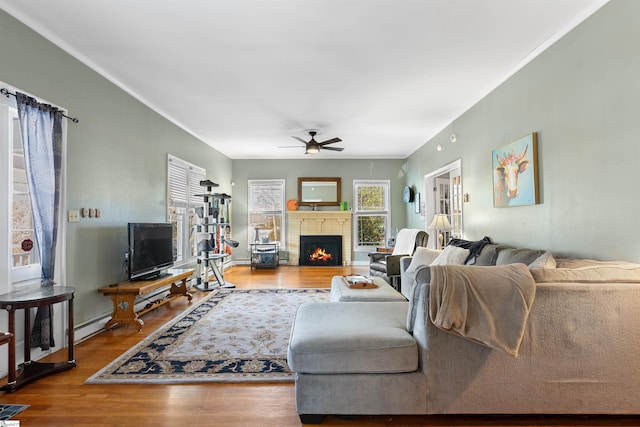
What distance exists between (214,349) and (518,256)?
2.76 meters

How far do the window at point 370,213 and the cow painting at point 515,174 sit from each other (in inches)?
175

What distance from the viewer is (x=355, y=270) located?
A: 7453mm

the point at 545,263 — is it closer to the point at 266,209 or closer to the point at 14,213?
the point at 14,213

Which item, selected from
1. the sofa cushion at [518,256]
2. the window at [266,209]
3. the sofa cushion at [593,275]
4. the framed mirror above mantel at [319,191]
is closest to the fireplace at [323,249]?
the window at [266,209]

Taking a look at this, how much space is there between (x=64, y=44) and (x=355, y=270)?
6.13 meters

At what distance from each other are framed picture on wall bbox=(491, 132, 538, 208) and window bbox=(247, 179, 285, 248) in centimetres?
535

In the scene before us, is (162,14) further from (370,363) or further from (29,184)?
(370,363)

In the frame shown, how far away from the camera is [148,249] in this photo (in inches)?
158

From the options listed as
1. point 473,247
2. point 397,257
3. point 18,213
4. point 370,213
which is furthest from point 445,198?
point 18,213

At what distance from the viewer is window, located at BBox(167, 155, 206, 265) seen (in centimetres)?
519

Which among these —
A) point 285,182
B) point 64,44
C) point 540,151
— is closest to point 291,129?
point 285,182

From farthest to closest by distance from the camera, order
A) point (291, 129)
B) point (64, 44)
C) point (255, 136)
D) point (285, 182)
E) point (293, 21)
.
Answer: point (285, 182) → point (255, 136) → point (291, 129) → point (64, 44) → point (293, 21)

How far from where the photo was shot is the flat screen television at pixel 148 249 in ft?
12.1

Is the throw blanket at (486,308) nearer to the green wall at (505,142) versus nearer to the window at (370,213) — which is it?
the green wall at (505,142)
